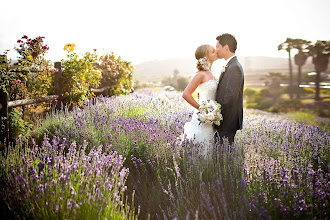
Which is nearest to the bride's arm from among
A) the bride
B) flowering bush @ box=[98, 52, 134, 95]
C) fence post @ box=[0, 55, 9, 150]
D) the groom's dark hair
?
the bride

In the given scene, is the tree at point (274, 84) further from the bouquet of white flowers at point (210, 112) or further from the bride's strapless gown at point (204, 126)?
the bouquet of white flowers at point (210, 112)

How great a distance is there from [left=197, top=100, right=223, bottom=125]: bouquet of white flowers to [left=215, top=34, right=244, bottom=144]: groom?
6.3 inches

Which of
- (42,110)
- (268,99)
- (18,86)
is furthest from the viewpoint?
(268,99)

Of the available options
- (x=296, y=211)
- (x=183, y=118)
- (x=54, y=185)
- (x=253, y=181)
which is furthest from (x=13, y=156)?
(x=183, y=118)

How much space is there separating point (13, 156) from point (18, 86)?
3.39m

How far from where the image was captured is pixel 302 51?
17.8 m

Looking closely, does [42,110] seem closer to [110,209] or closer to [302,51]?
[110,209]

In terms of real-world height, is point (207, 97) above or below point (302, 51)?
below

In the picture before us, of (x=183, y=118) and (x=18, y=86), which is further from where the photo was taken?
(x=18, y=86)

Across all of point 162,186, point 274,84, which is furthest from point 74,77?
point 274,84

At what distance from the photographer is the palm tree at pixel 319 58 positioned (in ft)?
51.2

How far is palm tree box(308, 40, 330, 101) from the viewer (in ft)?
51.2

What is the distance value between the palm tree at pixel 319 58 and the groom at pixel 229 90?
13799mm

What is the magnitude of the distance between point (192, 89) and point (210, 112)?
0.40 meters
